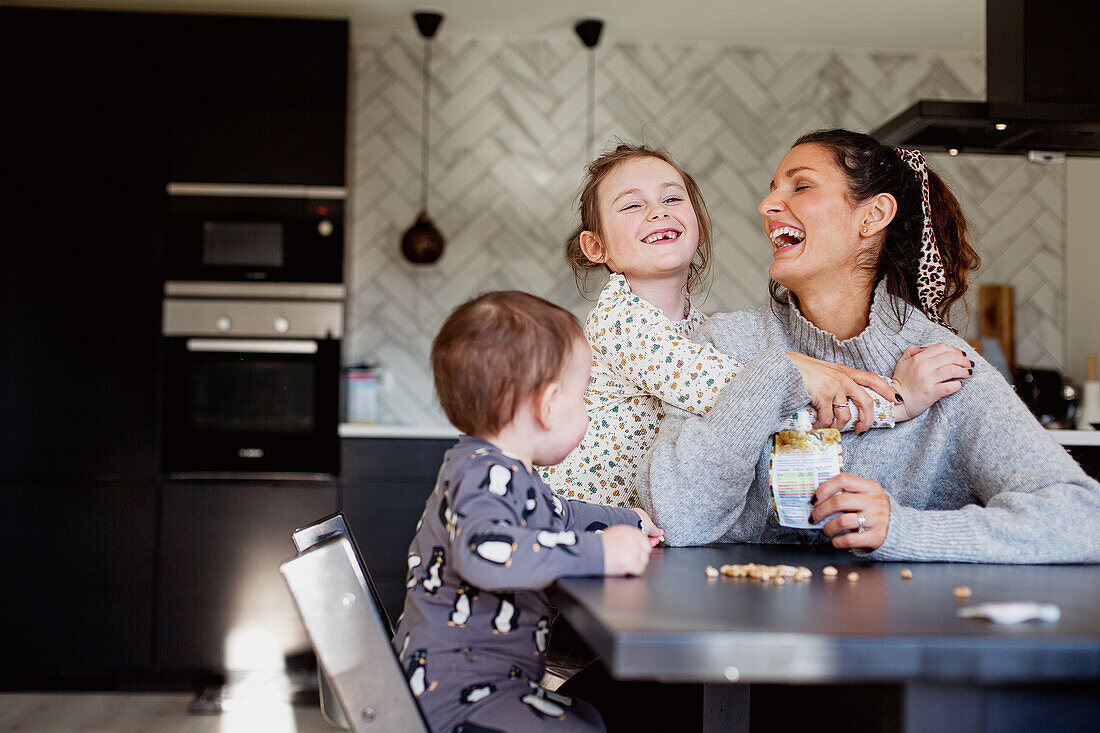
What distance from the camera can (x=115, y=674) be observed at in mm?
3365

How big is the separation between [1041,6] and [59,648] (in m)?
3.65

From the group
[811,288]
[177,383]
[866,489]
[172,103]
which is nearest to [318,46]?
[172,103]

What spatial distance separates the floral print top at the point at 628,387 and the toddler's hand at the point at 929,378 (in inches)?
1.3

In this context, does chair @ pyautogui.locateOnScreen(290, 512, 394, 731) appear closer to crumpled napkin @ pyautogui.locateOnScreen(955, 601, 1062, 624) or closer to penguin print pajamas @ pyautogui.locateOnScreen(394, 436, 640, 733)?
penguin print pajamas @ pyautogui.locateOnScreen(394, 436, 640, 733)

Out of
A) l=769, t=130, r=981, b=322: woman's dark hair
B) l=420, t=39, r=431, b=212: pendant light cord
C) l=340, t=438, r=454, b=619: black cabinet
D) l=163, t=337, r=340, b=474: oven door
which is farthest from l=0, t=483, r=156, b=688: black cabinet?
l=769, t=130, r=981, b=322: woman's dark hair

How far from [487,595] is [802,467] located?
390 mm

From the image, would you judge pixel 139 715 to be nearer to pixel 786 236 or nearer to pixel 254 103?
pixel 254 103

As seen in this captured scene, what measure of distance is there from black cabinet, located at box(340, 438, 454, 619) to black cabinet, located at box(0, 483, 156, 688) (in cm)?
72

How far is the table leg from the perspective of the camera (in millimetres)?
995

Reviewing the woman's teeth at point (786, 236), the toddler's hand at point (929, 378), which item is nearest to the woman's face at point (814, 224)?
the woman's teeth at point (786, 236)

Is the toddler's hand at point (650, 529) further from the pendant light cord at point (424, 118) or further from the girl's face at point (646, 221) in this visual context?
the pendant light cord at point (424, 118)

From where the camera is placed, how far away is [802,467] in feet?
3.59

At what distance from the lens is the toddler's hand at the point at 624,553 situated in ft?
2.89

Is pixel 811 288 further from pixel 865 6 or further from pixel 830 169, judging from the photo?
pixel 865 6
